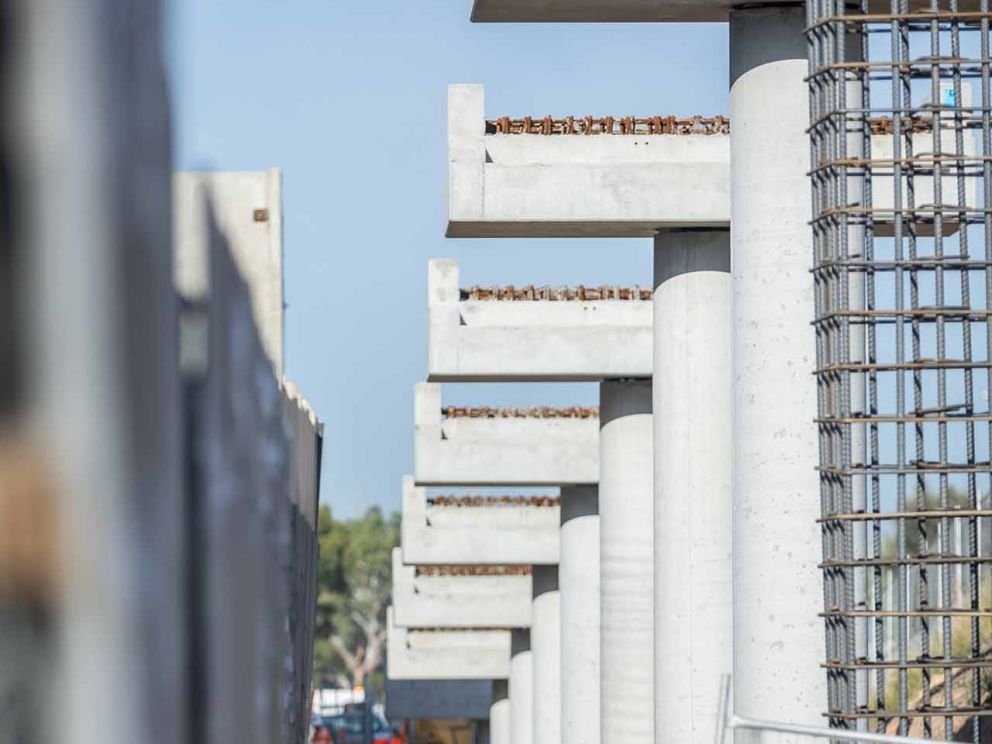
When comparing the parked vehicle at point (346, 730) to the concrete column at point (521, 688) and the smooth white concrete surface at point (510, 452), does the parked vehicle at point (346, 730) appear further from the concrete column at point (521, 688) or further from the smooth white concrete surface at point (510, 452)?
the smooth white concrete surface at point (510, 452)

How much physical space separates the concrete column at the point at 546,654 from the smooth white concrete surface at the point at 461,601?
3.55 m

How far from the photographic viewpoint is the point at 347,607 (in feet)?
414

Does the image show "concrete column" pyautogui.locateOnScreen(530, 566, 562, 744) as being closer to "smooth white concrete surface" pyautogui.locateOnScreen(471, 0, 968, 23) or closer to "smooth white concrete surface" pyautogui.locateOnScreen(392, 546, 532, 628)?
"smooth white concrete surface" pyautogui.locateOnScreen(392, 546, 532, 628)

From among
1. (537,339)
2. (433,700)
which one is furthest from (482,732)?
(537,339)

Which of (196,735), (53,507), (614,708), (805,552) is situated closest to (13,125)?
(53,507)

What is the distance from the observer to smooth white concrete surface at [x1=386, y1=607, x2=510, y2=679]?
4428 cm

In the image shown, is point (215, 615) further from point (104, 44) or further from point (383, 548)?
point (383, 548)

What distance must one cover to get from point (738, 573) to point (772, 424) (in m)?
0.98

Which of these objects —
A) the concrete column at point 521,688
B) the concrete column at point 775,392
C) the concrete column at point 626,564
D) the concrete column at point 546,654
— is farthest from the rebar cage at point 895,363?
the concrete column at point 521,688

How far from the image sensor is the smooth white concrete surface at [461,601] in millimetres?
39281

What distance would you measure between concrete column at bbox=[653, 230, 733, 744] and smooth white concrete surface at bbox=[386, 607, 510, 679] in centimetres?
2664

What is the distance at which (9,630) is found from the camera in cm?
178

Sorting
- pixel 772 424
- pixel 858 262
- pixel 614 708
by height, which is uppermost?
pixel 858 262

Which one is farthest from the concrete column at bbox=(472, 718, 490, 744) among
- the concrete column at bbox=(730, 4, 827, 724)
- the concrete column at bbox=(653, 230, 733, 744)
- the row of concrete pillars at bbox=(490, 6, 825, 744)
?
the concrete column at bbox=(730, 4, 827, 724)
